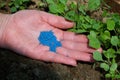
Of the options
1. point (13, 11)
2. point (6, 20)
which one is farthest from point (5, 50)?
point (13, 11)

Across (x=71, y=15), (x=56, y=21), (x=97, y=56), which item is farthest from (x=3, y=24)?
(x=97, y=56)

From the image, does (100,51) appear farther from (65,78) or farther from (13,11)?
(13,11)

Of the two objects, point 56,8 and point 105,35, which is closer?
point 105,35

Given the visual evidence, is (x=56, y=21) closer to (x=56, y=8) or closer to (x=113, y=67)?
(x=56, y=8)

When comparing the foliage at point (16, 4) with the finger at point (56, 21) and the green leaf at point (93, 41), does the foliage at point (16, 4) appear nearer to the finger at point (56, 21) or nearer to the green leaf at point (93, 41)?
the finger at point (56, 21)

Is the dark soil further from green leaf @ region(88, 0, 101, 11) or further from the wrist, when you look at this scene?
green leaf @ region(88, 0, 101, 11)

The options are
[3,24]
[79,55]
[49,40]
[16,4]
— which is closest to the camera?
[79,55]
